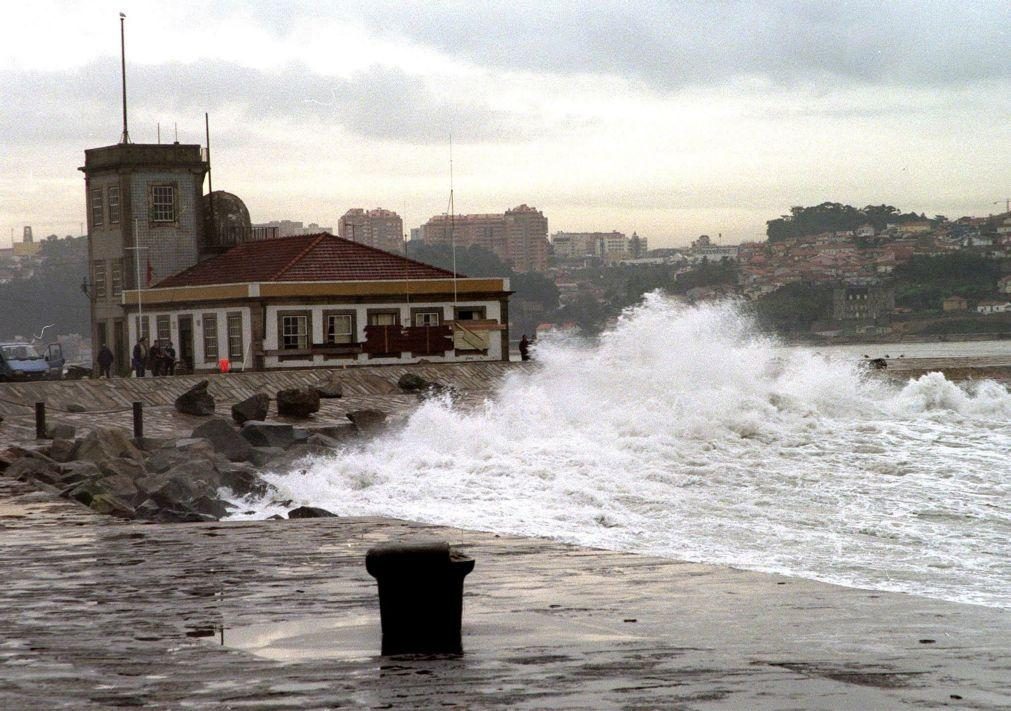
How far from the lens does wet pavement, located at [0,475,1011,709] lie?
6340mm

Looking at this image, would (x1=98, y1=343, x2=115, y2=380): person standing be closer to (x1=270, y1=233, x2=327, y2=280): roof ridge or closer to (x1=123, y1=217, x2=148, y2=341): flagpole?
(x1=123, y1=217, x2=148, y2=341): flagpole

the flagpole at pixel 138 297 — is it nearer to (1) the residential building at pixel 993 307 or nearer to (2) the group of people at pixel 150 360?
(2) the group of people at pixel 150 360

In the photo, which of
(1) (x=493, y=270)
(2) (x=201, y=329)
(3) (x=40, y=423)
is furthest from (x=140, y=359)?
(1) (x=493, y=270)

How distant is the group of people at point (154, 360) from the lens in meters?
46.3

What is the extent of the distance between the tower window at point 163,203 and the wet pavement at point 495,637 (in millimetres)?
43272

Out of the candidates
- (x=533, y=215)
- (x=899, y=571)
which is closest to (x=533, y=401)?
(x=899, y=571)

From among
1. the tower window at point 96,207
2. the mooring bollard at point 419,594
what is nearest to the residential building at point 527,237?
the tower window at point 96,207

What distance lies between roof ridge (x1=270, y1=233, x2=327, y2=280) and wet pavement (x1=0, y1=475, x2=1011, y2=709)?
1469 inches

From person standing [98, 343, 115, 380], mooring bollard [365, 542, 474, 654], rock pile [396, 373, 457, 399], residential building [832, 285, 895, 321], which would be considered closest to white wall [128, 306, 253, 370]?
person standing [98, 343, 115, 380]

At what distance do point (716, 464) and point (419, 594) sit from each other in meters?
18.1

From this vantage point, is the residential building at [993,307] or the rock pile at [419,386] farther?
the residential building at [993,307]

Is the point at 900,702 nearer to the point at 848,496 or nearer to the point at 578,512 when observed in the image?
the point at 578,512

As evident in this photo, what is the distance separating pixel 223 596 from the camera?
934cm

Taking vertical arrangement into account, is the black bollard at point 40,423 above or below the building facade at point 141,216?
below
